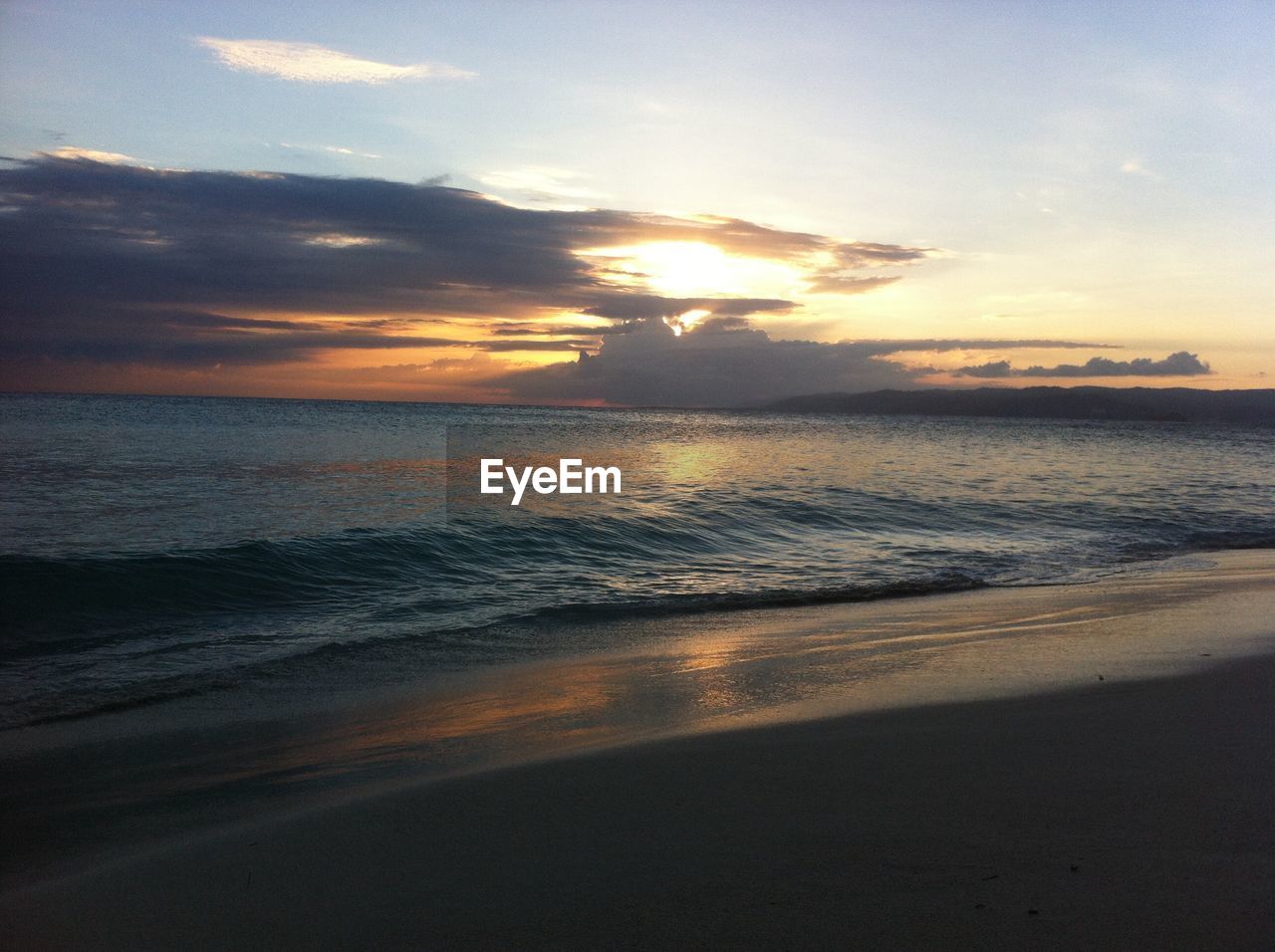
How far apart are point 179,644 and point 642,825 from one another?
19.4 ft

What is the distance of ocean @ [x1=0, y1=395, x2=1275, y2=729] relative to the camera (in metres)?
7.35

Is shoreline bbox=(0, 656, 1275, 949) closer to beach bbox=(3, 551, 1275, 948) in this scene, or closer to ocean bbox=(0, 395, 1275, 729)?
beach bbox=(3, 551, 1275, 948)

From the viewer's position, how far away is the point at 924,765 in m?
4.25

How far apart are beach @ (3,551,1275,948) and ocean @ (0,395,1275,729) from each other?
1.91 metres

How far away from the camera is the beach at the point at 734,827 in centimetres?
290

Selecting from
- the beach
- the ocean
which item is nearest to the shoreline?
the beach

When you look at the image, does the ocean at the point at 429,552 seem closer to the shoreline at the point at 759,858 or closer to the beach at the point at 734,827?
the beach at the point at 734,827

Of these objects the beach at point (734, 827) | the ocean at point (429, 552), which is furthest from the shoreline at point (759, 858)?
the ocean at point (429, 552)

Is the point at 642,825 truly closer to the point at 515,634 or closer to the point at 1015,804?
the point at 1015,804

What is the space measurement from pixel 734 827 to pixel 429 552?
9175 mm

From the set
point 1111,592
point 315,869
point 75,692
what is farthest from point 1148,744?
point 75,692

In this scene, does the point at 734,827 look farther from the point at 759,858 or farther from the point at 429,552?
the point at 429,552

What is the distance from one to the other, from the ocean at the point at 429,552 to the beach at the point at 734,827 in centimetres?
191

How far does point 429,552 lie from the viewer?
39.5ft
